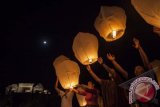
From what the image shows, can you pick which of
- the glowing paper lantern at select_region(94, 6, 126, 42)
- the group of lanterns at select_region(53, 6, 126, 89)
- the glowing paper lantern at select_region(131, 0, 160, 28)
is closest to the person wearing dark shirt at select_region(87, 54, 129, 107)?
the group of lanterns at select_region(53, 6, 126, 89)

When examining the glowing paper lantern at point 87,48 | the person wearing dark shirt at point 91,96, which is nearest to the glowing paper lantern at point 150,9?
the glowing paper lantern at point 87,48

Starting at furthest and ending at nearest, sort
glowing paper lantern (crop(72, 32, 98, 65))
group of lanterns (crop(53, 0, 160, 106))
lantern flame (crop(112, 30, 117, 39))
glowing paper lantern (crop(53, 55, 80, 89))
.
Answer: glowing paper lantern (crop(53, 55, 80, 89))
glowing paper lantern (crop(72, 32, 98, 65))
lantern flame (crop(112, 30, 117, 39))
group of lanterns (crop(53, 0, 160, 106))

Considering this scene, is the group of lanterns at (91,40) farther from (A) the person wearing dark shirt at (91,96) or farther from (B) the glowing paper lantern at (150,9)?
(B) the glowing paper lantern at (150,9)

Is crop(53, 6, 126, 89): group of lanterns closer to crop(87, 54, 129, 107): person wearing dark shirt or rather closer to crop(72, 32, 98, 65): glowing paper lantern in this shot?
crop(72, 32, 98, 65): glowing paper lantern

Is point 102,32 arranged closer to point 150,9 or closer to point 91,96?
point 150,9

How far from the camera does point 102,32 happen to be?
768 cm

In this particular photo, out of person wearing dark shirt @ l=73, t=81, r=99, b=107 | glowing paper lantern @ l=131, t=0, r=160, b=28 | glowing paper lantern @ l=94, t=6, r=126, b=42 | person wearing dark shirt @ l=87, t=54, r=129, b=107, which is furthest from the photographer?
person wearing dark shirt @ l=73, t=81, r=99, b=107

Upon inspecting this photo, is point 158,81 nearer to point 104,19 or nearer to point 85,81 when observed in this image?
point 104,19

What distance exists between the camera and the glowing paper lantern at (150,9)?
561 centimetres

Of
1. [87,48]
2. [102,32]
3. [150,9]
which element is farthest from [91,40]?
[150,9]

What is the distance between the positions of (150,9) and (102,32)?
2168 millimetres

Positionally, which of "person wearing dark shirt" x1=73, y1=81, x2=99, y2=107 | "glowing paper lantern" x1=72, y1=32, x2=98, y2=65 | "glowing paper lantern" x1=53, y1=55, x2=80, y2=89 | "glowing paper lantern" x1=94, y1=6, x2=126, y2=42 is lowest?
"person wearing dark shirt" x1=73, y1=81, x2=99, y2=107

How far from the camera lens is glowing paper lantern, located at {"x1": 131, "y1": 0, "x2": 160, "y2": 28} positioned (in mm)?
5613

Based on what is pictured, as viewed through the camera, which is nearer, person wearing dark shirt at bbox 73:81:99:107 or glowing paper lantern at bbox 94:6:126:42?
glowing paper lantern at bbox 94:6:126:42
